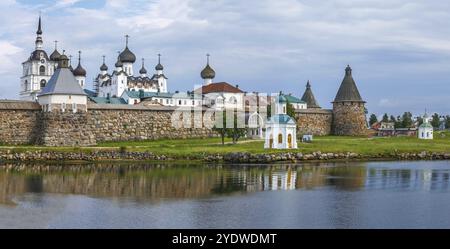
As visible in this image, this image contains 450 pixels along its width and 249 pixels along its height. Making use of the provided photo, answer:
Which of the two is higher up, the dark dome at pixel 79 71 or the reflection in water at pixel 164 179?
the dark dome at pixel 79 71

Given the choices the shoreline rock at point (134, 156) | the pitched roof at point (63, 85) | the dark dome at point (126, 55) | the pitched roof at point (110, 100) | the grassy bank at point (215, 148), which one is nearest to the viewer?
the shoreline rock at point (134, 156)

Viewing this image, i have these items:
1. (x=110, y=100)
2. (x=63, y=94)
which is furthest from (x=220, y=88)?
(x=63, y=94)

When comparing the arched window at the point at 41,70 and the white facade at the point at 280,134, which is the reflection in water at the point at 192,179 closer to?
the white facade at the point at 280,134

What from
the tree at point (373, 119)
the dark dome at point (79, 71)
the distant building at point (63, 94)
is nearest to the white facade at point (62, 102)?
the distant building at point (63, 94)

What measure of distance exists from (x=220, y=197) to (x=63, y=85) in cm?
2017

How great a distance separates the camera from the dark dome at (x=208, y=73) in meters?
65.8

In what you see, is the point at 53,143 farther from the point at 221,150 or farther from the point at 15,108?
the point at 221,150

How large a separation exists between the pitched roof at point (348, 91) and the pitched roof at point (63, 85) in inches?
952

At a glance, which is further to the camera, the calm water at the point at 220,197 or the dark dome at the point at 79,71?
the dark dome at the point at 79,71

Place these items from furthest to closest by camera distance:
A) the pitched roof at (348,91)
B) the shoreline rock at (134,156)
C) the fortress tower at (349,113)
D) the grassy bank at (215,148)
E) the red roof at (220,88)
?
1. the red roof at (220,88)
2. the pitched roof at (348,91)
3. the fortress tower at (349,113)
4. the grassy bank at (215,148)
5. the shoreline rock at (134,156)

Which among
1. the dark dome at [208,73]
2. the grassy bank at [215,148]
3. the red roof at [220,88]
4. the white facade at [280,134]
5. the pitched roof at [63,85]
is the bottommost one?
the grassy bank at [215,148]

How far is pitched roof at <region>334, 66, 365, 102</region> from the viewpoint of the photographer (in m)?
53.1
